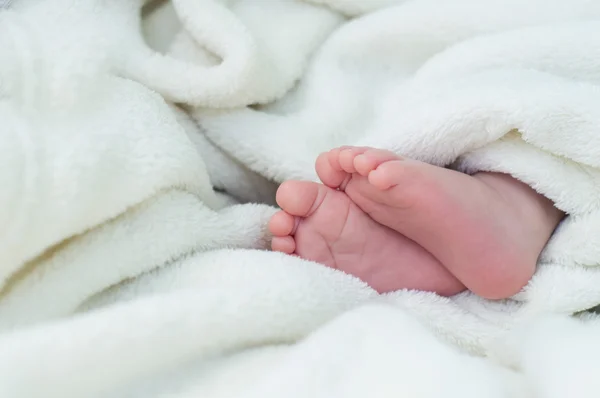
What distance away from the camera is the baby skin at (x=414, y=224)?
1.77 ft

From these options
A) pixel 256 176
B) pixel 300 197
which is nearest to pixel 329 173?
pixel 300 197

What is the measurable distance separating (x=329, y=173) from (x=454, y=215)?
0.39 feet

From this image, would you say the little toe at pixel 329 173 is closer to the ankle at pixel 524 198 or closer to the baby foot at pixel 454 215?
the baby foot at pixel 454 215

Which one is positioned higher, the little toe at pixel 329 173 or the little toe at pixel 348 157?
the little toe at pixel 348 157

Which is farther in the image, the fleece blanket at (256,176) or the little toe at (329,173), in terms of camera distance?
the little toe at (329,173)

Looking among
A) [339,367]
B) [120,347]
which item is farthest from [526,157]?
[120,347]

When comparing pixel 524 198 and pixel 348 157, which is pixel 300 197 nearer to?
pixel 348 157

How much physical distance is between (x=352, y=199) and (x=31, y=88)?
298 millimetres

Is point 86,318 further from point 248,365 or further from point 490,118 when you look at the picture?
point 490,118

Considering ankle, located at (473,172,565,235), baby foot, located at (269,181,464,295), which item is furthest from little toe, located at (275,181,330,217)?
ankle, located at (473,172,565,235)

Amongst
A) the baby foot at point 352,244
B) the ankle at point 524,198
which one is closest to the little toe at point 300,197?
the baby foot at point 352,244

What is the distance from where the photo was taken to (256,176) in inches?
28.0

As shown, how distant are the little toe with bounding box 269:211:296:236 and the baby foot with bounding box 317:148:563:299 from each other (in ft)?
0.20

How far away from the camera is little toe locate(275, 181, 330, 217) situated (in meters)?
0.58
